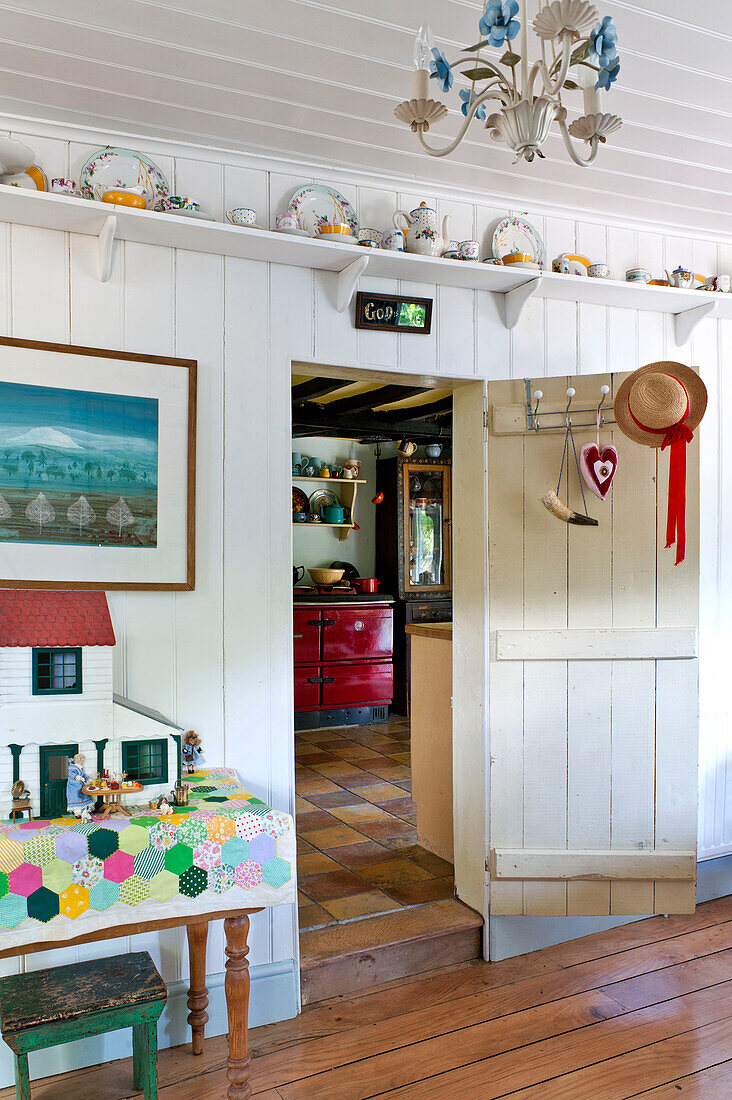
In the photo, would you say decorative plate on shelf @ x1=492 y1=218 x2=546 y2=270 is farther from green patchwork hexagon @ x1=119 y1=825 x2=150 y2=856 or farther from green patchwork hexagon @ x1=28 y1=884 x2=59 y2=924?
green patchwork hexagon @ x1=28 y1=884 x2=59 y2=924

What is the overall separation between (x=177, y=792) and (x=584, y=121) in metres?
1.84

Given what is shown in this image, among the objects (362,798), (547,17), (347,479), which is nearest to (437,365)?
(547,17)

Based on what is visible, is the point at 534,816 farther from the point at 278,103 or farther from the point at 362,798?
the point at 278,103

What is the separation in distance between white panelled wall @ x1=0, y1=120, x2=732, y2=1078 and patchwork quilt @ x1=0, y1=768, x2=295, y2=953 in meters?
0.55

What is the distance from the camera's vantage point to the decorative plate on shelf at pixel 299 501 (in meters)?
7.12

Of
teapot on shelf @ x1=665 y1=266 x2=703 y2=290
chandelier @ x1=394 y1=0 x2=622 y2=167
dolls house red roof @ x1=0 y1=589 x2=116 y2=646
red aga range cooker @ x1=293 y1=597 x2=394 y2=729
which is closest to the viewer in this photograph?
chandelier @ x1=394 y1=0 x2=622 y2=167

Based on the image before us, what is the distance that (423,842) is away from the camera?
3953mm

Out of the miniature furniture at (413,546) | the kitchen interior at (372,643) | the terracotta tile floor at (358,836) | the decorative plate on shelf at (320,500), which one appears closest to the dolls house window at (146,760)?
the terracotta tile floor at (358,836)

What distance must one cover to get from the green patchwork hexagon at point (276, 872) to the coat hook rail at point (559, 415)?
1753mm

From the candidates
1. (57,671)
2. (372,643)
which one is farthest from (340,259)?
(372,643)

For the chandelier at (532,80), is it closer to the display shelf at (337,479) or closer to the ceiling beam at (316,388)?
the ceiling beam at (316,388)

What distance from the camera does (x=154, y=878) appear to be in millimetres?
2002

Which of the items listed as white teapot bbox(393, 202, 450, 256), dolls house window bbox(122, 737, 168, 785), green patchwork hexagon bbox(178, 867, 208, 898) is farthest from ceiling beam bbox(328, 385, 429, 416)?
green patchwork hexagon bbox(178, 867, 208, 898)

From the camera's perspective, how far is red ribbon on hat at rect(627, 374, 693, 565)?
285 cm
